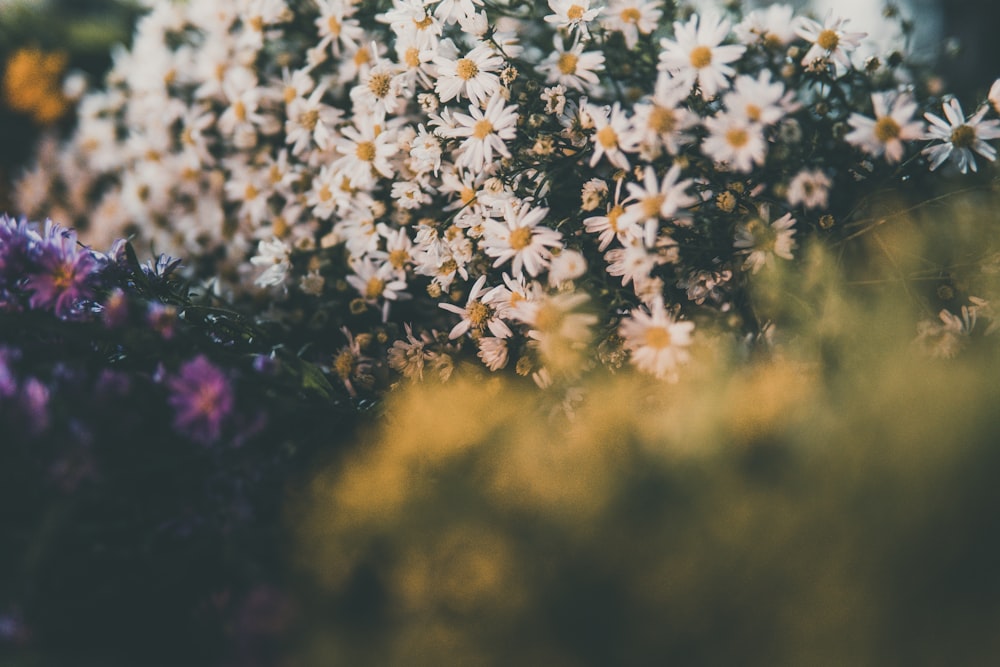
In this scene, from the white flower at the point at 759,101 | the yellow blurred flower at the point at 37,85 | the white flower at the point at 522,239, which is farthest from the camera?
the yellow blurred flower at the point at 37,85

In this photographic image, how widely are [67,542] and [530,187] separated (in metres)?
0.71

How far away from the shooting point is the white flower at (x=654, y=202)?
80 cm

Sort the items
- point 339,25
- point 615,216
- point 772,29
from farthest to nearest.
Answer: point 339,25 → point 772,29 → point 615,216

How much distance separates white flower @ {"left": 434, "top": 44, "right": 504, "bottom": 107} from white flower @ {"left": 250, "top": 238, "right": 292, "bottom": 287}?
1.34 ft

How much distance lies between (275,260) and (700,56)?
29.7 inches

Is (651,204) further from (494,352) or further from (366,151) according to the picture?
(366,151)

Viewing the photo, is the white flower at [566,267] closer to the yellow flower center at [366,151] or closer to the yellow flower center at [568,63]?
the yellow flower center at [568,63]

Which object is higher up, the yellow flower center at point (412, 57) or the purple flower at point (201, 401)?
the yellow flower center at point (412, 57)

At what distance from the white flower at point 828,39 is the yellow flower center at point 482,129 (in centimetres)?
47

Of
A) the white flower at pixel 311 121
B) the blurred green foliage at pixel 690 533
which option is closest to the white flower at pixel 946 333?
the blurred green foliage at pixel 690 533

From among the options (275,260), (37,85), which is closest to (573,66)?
(275,260)

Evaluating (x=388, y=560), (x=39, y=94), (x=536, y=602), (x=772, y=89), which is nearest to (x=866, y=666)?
(x=536, y=602)

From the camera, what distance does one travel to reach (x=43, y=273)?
28.9 inches

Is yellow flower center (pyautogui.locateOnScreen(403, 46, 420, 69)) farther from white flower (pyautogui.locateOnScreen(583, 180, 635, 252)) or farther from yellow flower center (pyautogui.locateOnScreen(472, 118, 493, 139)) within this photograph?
white flower (pyautogui.locateOnScreen(583, 180, 635, 252))
